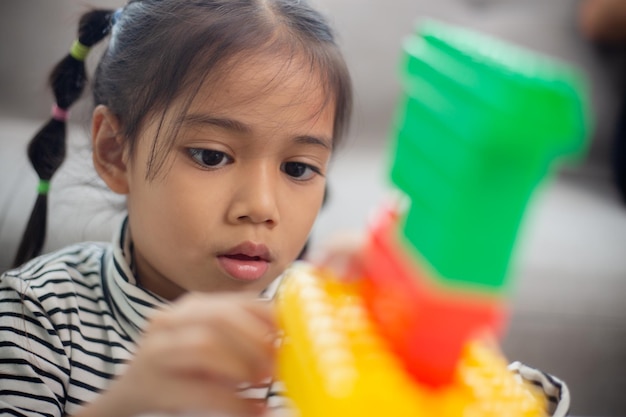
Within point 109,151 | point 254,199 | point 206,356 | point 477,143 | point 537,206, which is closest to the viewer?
point 477,143

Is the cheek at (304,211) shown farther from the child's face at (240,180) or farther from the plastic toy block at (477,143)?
the plastic toy block at (477,143)

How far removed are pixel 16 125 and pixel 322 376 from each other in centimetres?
84

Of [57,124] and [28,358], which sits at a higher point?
[57,124]

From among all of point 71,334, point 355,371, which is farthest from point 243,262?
point 355,371

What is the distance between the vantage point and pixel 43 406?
0.55 metres

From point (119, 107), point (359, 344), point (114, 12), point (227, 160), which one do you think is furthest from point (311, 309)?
point (114, 12)

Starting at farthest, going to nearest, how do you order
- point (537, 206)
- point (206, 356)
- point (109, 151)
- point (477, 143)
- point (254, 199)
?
point (537, 206)
point (109, 151)
point (254, 199)
point (206, 356)
point (477, 143)

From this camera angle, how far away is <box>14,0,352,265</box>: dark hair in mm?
578

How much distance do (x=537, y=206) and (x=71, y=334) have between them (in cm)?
49

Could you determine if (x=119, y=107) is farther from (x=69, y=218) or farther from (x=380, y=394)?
(x=380, y=394)

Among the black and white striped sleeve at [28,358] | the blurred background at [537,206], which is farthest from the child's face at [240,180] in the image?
the blurred background at [537,206]

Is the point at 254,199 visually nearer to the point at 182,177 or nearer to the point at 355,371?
the point at 182,177

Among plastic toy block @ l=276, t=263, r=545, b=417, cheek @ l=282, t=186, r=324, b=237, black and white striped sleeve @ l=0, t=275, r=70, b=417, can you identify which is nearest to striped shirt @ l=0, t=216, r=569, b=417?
black and white striped sleeve @ l=0, t=275, r=70, b=417

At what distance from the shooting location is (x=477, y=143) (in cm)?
22
